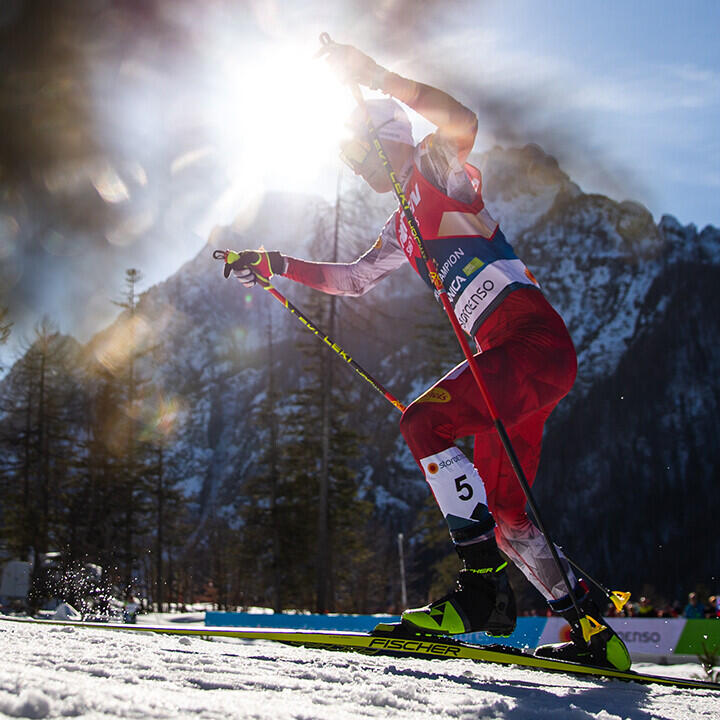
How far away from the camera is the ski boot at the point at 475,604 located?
2.98 m

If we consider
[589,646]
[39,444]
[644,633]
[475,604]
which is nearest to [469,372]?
[475,604]

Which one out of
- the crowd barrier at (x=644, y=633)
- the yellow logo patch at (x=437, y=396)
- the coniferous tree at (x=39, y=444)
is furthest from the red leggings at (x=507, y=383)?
the coniferous tree at (x=39, y=444)

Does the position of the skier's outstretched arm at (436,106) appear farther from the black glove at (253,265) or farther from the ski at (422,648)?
the ski at (422,648)

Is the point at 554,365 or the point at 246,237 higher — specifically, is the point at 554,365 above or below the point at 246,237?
below

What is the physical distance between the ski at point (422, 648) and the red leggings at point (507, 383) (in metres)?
0.72

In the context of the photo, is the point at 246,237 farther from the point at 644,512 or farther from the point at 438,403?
the point at 438,403

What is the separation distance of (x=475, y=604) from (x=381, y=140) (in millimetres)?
2634

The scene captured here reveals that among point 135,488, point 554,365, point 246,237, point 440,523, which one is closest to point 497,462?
point 554,365

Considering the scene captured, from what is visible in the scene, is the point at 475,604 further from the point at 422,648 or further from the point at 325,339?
the point at 325,339

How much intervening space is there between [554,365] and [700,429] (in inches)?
5013

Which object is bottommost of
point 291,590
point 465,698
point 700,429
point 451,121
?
point 291,590

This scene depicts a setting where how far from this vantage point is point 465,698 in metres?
1.86

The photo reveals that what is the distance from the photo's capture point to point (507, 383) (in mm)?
3182

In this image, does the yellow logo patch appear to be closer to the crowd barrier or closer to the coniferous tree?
the crowd barrier
